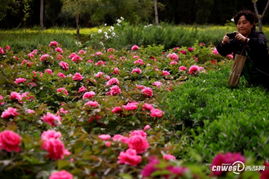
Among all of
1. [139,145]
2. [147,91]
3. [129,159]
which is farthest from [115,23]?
[129,159]

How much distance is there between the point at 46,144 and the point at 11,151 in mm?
172

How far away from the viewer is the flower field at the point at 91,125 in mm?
1533

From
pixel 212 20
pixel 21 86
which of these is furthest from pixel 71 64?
pixel 212 20

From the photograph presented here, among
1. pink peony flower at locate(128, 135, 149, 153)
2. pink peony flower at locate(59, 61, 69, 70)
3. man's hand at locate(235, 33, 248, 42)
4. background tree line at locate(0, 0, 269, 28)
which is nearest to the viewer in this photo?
pink peony flower at locate(128, 135, 149, 153)

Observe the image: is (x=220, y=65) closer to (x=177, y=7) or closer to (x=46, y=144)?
(x=46, y=144)

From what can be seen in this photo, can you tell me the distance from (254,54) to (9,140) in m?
2.79

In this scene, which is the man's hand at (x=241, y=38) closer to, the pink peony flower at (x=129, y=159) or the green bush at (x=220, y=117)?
the green bush at (x=220, y=117)

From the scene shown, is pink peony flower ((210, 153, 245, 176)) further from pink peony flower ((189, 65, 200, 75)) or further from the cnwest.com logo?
pink peony flower ((189, 65, 200, 75))

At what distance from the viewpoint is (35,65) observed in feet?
16.1

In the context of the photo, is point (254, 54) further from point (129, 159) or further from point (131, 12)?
point (131, 12)

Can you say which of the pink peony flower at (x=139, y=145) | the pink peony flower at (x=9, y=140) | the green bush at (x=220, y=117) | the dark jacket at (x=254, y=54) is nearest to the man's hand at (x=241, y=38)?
the dark jacket at (x=254, y=54)

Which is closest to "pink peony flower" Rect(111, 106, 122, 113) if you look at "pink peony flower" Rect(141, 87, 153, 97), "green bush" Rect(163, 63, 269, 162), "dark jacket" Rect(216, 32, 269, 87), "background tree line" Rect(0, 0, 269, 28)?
"green bush" Rect(163, 63, 269, 162)

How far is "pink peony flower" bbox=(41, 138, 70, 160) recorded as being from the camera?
156 cm

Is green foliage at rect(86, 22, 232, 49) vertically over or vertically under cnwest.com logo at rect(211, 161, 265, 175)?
over
